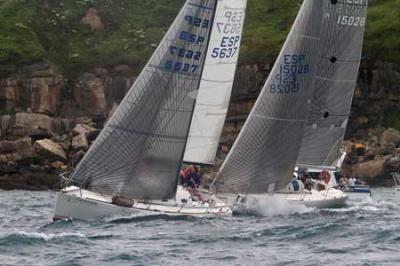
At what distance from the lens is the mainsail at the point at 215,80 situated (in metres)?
42.5

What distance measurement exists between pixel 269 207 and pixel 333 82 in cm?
1019

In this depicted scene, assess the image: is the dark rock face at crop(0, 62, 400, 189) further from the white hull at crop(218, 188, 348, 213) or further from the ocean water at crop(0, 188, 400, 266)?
the ocean water at crop(0, 188, 400, 266)

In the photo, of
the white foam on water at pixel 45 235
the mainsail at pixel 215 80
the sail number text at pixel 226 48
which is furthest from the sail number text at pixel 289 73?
the white foam on water at pixel 45 235

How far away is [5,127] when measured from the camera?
74062mm

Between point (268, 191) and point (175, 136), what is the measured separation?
5.57 metres

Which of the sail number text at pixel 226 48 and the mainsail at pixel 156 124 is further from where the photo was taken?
the sail number text at pixel 226 48

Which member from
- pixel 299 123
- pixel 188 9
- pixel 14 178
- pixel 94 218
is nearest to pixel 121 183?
pixel 94 218

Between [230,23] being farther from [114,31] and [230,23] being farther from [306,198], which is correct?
[114,31]

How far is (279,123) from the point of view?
43281mm

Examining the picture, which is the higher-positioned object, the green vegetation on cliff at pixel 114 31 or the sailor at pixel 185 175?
the green vegetation on cliff at pixel 114 31

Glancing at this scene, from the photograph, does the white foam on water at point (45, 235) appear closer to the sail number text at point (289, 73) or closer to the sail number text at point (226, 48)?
the sail number text at point (226, 48)

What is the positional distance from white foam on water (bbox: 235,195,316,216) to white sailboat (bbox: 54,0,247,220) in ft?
4.61

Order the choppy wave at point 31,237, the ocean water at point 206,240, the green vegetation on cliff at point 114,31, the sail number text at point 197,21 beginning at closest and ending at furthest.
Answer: the ocean water at point 206,240, the choppy wave at point 31,237, the sail number text at point 197,21, the green vegetation on cliff at point 114,31

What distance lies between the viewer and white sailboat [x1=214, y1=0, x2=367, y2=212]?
42406 mm
